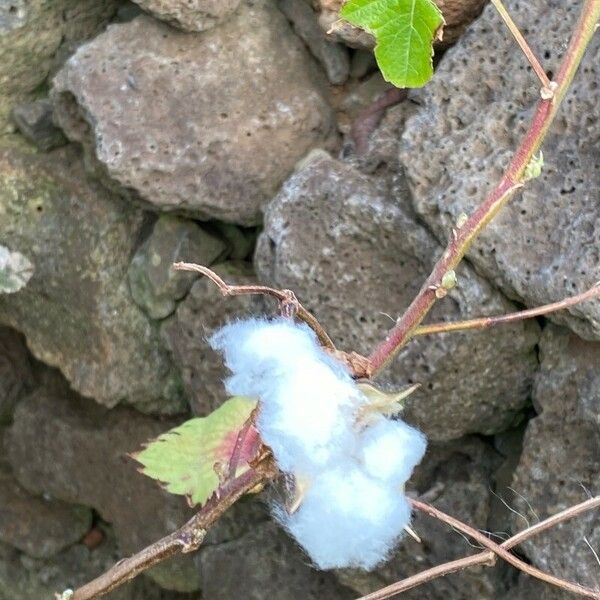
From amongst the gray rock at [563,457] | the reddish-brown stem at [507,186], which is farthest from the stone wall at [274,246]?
the reddish-brown stem at [507,186]

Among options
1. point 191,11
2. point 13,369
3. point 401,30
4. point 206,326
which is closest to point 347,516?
point 401,30

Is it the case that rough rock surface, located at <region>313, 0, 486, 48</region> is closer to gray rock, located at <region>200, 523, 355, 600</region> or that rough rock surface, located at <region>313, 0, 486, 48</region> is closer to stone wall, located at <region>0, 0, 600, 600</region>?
stone wall, located at <region>0, 0, 600, 600</region>

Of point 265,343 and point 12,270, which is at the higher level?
point 265,343

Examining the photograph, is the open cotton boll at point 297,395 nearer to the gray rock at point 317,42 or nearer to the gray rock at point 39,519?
the gray rock at point 317,42

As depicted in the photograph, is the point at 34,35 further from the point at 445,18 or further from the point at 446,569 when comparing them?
the point at 446,569

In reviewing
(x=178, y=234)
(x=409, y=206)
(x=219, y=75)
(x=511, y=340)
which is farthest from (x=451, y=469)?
(x=219, y=75)
